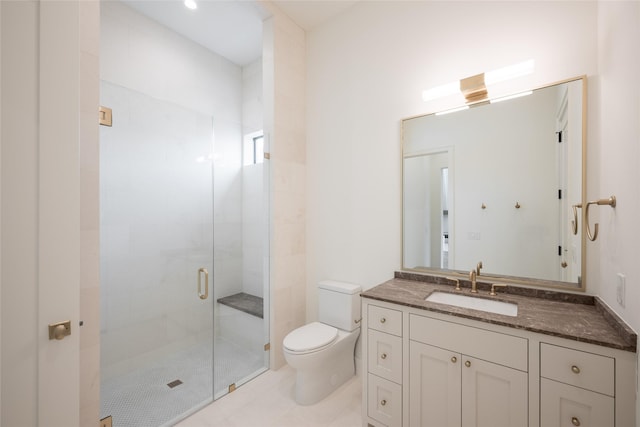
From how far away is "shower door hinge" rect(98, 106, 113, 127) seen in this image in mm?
1536

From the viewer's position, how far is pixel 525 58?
168 centimetres

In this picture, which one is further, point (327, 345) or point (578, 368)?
point (327, 345)

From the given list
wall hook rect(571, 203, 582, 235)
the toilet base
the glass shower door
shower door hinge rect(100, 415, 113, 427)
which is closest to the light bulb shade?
wall hook rect(571, 203, 582, 235)

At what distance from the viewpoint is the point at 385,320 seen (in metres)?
1.63

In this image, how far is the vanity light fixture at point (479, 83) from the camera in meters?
1.63

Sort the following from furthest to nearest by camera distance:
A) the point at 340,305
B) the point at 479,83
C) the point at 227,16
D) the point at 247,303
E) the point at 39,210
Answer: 1. the point at 227,16
2. the point at 247,303
3. the point at 340,305
4. the point at 479,83
5. the point at 39,210

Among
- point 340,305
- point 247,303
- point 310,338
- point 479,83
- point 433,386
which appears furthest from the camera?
point 247,303

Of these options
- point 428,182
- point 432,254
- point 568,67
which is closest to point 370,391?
point 432,254

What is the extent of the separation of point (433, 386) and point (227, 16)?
10.8ft

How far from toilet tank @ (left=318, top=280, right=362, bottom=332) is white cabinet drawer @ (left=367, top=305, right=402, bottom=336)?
54 centimetres

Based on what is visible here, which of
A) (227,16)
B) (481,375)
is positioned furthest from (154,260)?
(227,16)

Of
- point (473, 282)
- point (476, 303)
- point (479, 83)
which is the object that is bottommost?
point (476, 303)

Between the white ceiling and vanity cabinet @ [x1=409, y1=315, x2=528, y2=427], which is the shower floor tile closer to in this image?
vanity cabinet @ [x1=409, y1=315, x2=528, y2=427]

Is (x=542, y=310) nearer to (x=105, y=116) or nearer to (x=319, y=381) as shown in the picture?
(x=319, y=381)
